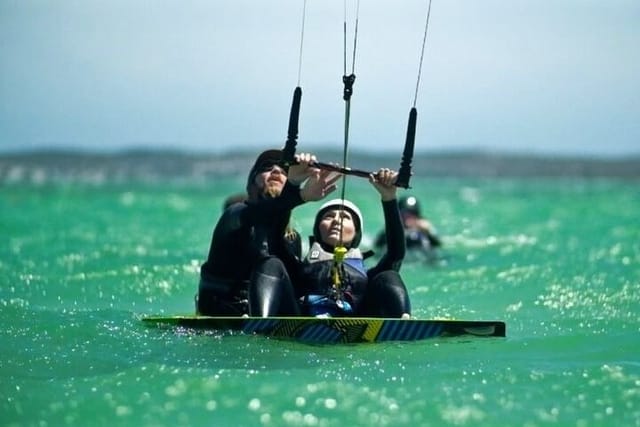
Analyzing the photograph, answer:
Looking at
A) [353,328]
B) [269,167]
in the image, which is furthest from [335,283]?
[269,167]

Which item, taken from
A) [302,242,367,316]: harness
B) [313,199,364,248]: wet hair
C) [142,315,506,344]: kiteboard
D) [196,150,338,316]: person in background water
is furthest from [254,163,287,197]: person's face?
[142,315,506,344]: kiteboard

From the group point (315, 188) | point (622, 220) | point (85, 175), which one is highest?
point (315, 188)

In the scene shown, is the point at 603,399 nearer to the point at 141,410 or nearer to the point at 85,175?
the point at 141,410

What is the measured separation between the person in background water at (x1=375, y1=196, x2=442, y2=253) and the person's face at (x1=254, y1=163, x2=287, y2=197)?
7.49 meters

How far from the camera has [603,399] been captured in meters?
8.98

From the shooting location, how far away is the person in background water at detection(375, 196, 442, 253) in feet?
63.9

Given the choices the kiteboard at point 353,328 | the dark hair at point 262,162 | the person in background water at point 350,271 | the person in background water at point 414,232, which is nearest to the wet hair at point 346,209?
the person in background water at point 350,271

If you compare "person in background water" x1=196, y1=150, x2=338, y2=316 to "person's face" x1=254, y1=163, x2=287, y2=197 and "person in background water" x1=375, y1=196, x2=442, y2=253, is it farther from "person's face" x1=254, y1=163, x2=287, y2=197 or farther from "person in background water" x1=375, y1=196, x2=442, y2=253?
"person in background water" x1=375, y1=196, x2=442, y2=253

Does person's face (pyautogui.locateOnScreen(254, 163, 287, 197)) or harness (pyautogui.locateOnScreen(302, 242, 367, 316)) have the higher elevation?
person's face (pyautogui.locateOnScreen(254, 163, 287, 197))

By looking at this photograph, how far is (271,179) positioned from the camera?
11.4 metres

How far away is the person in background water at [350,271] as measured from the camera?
1082cm

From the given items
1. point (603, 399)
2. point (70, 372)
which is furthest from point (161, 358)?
point (603, 399)

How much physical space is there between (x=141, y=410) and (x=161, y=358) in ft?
4.72

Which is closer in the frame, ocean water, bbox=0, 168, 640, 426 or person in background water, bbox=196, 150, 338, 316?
ocean water, bbox=0, 168, 640, 426
